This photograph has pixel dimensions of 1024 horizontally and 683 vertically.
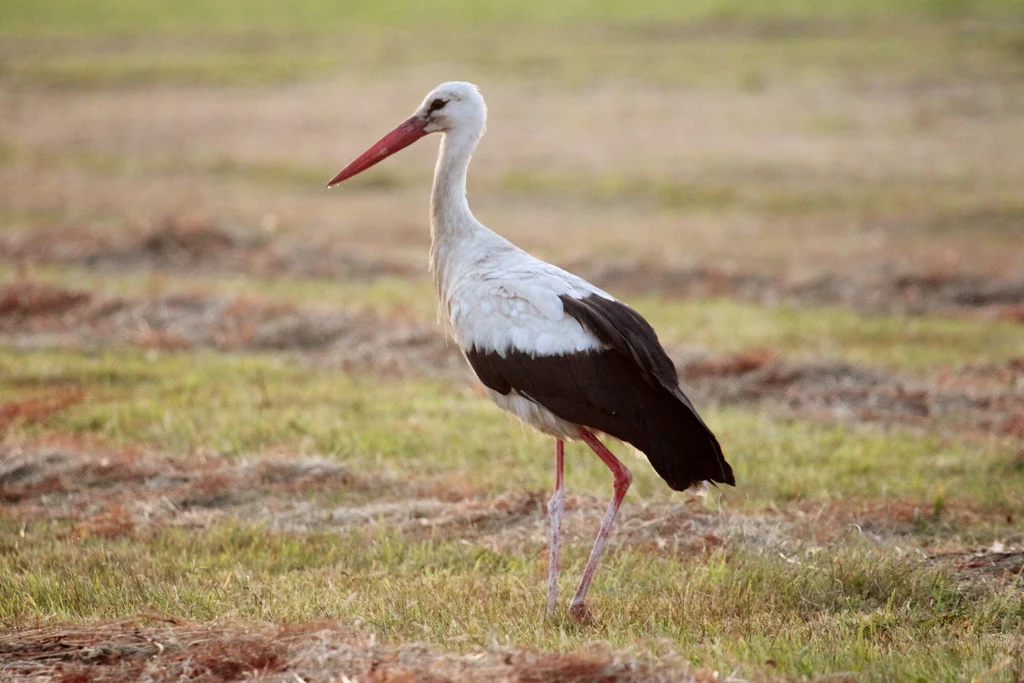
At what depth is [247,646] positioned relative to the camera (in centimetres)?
423

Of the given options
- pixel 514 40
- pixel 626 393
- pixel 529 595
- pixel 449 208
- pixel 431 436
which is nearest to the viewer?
pixel 626 393

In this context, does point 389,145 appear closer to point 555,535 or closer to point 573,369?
point 573,369

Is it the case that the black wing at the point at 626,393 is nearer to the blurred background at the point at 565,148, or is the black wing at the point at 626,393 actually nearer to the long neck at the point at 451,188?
the long neck at the point at 451,188

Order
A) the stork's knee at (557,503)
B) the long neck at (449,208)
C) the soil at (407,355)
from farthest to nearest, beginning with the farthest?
the soil at (407,355)
the long neck at (449,208)
the stork's knee at (557,503)

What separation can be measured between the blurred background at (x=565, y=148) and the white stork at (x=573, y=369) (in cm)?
821

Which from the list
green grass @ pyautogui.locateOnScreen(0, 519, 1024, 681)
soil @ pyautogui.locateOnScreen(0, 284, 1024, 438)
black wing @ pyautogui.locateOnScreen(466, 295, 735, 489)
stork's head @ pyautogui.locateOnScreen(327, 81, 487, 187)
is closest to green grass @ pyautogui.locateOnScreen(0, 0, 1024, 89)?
soil @ pyautogui.locateOnScreen(0, 284, 1024, 438)

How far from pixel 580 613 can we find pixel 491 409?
3.82 meters

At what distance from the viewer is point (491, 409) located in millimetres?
8852

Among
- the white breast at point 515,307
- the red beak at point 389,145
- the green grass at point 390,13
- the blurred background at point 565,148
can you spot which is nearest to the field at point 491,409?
the blurred background at point 565,148

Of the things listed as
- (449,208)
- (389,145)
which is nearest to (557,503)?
(449,208)

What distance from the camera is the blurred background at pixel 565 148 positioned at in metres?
14.6

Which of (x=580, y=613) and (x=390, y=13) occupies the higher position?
(x=390, y=13)

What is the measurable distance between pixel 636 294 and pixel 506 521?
280 inches

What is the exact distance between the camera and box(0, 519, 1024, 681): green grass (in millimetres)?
4602
